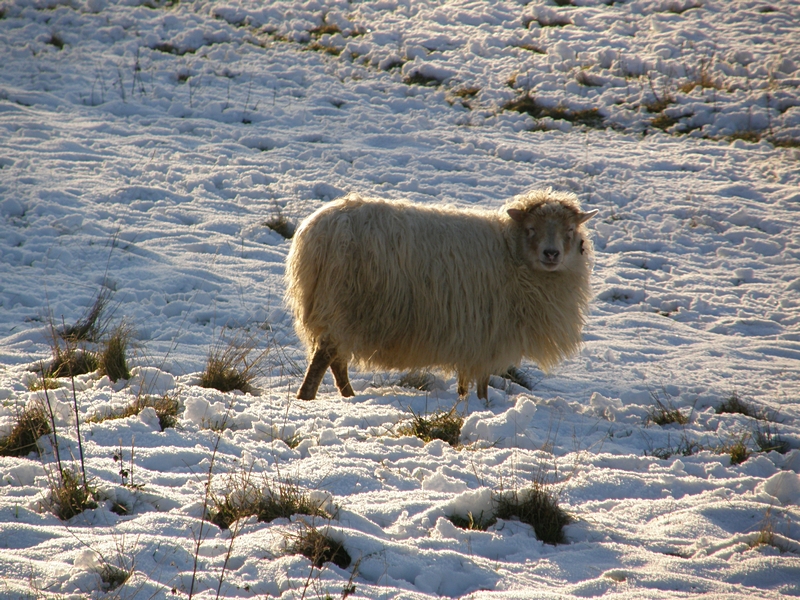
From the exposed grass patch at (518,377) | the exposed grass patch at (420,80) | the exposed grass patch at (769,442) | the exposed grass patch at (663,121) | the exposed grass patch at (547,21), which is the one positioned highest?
the exposed grass patch at (547,21)

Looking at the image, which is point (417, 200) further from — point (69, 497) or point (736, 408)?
point (69, 497)

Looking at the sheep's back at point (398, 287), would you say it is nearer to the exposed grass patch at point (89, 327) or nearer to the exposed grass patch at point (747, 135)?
the exposed grass patch at point (89, 327)

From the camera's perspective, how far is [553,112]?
40.8ft

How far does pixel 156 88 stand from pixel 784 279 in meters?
10.3

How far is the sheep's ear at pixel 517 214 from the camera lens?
17.8ft

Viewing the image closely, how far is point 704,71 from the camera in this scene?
1280 cm

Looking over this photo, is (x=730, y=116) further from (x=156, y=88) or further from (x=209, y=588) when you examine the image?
(x=209, y=588)

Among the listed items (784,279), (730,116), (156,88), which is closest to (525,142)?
(730,116)

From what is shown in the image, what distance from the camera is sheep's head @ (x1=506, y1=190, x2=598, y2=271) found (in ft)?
17.4

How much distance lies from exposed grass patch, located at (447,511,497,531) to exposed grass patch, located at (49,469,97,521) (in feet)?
4.91

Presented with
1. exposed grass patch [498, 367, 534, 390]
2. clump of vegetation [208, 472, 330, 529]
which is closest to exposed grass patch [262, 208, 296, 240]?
exposed grass patch [498, 367, 534, 390]

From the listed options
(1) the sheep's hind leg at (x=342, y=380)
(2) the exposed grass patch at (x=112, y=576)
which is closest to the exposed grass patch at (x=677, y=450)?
(1) the sheep's hind leg at (x=342, y=380)

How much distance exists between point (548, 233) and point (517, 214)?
30 centimetres

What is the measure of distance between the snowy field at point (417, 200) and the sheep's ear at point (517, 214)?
144 centimetres
